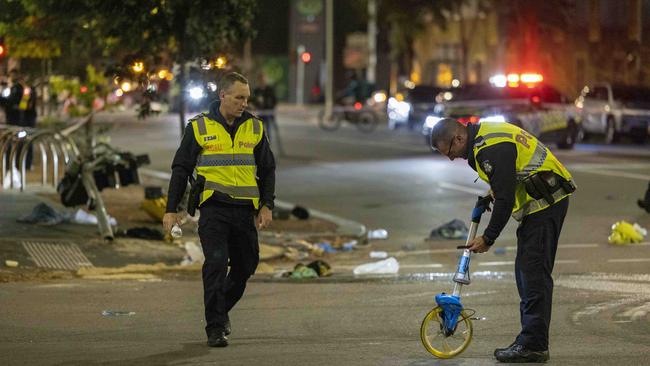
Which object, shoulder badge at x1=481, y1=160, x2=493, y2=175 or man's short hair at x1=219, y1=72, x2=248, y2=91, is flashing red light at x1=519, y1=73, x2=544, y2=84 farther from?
shoulder badge at x1=481, y1=160, x2=493, y2=175

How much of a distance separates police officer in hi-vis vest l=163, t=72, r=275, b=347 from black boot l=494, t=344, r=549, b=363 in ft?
5.70

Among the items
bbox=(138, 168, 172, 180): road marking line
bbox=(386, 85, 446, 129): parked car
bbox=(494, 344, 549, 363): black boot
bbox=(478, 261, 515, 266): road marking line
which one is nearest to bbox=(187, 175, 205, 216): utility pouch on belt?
bbox=(494, 344, 549, 363): black boot

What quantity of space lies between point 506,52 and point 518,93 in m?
22.7

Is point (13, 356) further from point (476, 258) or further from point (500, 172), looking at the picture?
point (476, 258)

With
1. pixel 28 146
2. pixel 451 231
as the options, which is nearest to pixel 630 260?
pixel 451 231

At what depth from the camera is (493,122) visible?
8.12 metres

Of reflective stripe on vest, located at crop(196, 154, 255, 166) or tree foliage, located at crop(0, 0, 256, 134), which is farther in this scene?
tree foliage, located at crop(0, 0, 256, 134)

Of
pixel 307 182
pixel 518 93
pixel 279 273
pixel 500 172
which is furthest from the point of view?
pixel 518 93

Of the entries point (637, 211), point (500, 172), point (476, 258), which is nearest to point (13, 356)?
point (500, 172)

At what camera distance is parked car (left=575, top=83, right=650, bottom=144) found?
119ft

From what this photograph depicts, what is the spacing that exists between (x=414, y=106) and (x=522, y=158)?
34.2m

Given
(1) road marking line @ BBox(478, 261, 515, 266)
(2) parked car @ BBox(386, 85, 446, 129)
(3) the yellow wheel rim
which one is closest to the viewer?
(3) the yellow wheel rim

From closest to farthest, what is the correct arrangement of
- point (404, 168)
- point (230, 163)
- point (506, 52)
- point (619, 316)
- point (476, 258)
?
point (230, 163)
point (619, 316)
point (476, 258)
point (404, 168)
point (506, 52)

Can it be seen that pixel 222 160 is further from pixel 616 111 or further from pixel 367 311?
pixel 616 111
